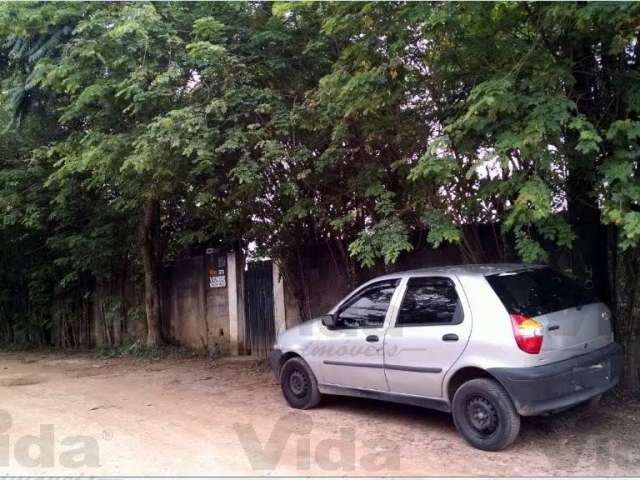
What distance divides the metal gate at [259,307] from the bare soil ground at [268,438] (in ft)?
7.12

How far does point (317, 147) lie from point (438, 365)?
3675 millimetres

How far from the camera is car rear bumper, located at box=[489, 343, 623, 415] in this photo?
482cm

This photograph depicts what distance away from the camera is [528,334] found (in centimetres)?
489

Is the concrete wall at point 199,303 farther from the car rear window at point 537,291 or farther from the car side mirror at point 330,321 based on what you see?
the car rear window at point 537,291

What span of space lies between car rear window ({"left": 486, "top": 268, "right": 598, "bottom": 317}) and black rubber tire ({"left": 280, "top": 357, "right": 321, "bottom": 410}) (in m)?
2.58

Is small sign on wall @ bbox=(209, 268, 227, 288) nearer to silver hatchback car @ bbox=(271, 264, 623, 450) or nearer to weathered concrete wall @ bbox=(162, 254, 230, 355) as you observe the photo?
weathered concrete wall @ bbox=(162, 254, 230, 355)

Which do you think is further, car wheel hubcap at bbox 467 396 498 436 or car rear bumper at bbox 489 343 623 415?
car wheel hubcap at bbox 467 396 498 436

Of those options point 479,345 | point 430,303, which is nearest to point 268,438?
point 430,303

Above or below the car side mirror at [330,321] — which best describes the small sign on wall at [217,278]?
above

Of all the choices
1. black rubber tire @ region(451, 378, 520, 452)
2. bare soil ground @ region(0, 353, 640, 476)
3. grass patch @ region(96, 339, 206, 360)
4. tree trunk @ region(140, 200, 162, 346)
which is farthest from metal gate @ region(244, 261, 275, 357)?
black rubber tire @ region(451, 378, 520, 452)

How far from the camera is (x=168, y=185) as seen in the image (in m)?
8.27

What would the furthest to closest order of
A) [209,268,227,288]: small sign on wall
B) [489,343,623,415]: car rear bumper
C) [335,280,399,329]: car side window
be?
1. [209,268,227,288]: small sign on wall
2. [335,280,399,329]: car side window
3. [489,343,623,415]: car rear bumper

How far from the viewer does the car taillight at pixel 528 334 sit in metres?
4.88

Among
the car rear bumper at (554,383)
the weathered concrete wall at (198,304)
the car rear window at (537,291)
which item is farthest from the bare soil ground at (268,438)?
the weathered concrete wall at (198,304)
